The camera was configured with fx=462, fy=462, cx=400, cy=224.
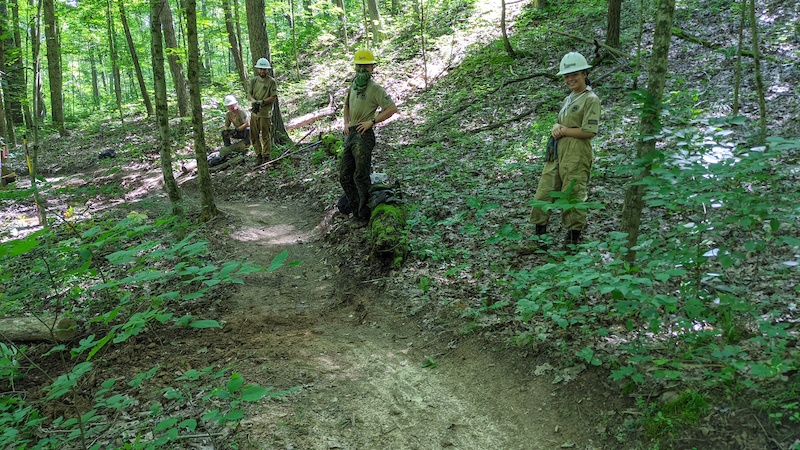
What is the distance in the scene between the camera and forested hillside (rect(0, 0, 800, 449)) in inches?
122

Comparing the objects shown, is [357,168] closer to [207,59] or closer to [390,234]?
[390,234]

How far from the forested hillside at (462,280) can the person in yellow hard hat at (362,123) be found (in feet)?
2.08

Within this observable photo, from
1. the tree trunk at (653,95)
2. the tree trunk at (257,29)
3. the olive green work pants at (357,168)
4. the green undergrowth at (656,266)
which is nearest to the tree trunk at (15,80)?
the tree trunk at (257,29)

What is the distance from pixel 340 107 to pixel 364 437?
1336 centimetres

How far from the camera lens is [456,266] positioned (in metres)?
5.96

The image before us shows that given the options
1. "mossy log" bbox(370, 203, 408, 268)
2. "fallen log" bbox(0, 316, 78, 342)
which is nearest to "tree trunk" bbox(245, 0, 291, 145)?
"mossy log" bbox(370, 203, 408, 268)

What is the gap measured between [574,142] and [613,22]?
24.9 feet

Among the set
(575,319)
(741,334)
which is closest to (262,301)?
(575,319)

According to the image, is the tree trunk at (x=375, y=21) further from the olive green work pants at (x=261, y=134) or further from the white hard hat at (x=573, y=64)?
the white hard hat at (x=573, y=64)

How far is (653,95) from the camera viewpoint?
13.5 feet

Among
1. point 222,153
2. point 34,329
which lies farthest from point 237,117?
point 34,329

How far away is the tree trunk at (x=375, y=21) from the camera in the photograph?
18.9m

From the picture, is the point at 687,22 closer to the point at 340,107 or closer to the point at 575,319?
the point at 340,107

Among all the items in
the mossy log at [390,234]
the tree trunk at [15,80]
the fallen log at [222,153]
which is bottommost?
the mossy log at [390,234]
